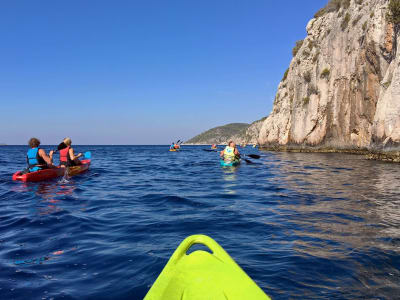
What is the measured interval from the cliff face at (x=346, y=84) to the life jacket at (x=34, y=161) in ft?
69.1

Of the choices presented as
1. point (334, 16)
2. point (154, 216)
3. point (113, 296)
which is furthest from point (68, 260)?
point (334, 16)

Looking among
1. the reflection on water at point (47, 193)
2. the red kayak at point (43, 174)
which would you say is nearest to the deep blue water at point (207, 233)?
the reflection on water at point (47, 193)

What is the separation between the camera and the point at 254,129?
14762 centimetres

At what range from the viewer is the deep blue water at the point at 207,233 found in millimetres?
3082

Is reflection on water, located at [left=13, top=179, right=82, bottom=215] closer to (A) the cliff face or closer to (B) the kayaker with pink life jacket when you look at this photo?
(B) the kayaker with pink life jacket

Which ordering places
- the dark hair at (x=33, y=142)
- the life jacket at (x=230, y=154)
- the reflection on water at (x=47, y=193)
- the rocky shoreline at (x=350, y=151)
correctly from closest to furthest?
1. the reflection on water at (x=47, y=193)
2. the dark hair at (x=33, y=142)
3. the life jacket at (x=230, y=154)
4. the rocky shoreline at (x=350, y=151)

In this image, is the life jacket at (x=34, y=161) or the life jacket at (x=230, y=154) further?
the life jacket at (x=230, y=154)

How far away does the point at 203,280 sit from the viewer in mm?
2494

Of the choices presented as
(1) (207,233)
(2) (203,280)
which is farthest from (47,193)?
(2) (203,280)

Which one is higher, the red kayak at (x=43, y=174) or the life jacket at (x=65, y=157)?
the life jacket at (x=65, y=157)

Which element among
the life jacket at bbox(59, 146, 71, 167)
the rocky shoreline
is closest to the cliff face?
the rocky shoreline

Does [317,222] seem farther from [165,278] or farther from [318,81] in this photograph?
[318,81]

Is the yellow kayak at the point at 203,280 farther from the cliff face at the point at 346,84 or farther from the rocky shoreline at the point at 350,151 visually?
the rocky shoreline at the point at 350,151

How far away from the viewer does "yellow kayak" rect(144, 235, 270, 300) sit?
2.24 metres
